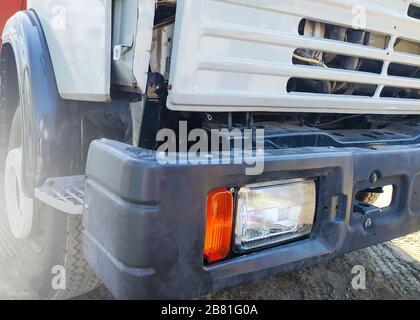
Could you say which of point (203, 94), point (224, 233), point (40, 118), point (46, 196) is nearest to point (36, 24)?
point (40, 118)

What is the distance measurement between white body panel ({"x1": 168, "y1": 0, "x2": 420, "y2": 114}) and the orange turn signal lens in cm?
37

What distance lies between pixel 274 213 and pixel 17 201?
1444mm

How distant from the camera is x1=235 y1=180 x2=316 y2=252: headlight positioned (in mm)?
1362

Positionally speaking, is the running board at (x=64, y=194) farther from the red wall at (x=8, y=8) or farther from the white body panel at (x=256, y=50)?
the red wall at (x=8, y=8)

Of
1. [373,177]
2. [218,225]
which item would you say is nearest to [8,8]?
[218,225]

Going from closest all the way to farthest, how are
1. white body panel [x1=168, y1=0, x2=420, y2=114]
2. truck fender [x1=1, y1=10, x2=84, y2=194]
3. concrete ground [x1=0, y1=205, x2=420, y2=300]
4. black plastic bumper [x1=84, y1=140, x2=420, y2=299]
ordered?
black plastic bumper [x1=84, y1=140, x2=420, y2=299] < white body panel [x1=168, y1=0, x2=420, y2=114] < truck fender [x1=1, y1=10, x2=84, y2=194] < concrete ground [x1=0, y1=205, x2=420, y2=300]

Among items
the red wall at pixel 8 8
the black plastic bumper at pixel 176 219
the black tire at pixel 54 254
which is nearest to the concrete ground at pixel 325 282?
the black tire at pixel 54 254

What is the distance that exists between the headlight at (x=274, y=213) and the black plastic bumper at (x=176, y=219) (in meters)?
0.03

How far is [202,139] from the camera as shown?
164 cm

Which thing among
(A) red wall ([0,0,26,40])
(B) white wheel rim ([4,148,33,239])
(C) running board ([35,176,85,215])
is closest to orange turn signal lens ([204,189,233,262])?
(C) running board ([35,176,85,215])

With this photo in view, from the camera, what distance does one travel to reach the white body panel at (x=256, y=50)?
1.41m

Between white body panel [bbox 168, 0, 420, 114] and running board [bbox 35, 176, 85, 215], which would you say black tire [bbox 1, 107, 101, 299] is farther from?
white body panel [bbox 168, 0, 420, 114]

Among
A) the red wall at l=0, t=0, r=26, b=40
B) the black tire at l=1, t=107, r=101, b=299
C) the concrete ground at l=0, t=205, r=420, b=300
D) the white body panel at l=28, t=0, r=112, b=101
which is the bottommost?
the concrete ground at l=0, t=205, r=420, b=300
